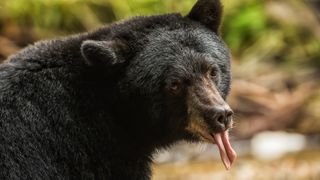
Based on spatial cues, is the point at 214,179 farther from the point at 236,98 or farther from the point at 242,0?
the point at 242,0

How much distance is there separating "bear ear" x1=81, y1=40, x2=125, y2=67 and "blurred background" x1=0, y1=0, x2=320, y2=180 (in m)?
4.30

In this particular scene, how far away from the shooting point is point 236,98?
11.9 m

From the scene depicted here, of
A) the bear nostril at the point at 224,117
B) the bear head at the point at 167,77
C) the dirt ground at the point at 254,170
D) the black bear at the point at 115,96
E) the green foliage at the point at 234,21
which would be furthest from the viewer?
the green foliage at the point at 234,21

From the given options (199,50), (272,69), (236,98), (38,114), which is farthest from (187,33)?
(272,69)

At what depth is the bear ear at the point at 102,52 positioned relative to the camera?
620cm

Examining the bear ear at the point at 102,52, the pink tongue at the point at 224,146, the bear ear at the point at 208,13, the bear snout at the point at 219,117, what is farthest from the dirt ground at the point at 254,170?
the bear snout at the point at 219,117

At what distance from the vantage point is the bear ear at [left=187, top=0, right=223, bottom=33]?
6734mm

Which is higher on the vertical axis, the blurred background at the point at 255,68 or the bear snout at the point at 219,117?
the bear snout at the point at 219,117

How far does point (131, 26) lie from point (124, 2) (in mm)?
6123

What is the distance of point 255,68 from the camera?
12.7m

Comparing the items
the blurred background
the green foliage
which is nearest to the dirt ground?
the blurred background

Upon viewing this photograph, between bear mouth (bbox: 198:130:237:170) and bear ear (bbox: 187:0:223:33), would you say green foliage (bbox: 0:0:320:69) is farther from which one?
bear mouth (bbox: 198:130:237:170)

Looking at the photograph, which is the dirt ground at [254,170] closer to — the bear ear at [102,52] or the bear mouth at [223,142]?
the bear mouth at [223,142]

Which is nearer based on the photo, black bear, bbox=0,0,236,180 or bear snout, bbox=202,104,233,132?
bear snout, bbox=202,104,233,132
